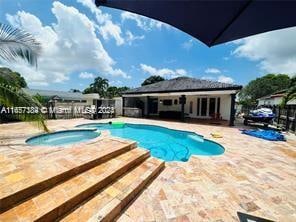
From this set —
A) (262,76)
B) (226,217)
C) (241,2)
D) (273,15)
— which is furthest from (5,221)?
(262,76)

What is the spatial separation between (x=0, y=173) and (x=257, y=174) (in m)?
6.15

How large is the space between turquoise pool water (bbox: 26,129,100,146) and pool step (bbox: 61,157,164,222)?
4766 millimetres

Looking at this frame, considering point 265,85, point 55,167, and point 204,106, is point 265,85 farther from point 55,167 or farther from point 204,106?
point 55,167

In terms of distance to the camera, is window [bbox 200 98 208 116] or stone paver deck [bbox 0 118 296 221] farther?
window [bbox 200 98 208 116]

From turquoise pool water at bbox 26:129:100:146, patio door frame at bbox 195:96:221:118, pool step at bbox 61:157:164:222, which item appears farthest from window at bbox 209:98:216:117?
pool step at bbox 61:157:164:222

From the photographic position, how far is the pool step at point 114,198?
251cm

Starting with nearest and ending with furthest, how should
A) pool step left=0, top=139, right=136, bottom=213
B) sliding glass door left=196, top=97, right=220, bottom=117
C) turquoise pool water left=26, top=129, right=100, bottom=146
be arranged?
pool step left=0, top=139, right=136, bottom=213, turquoise pool water left=26, top=129, right=100, bottom=146, sliding glass door left=196, top=97, right=220, bottom=117

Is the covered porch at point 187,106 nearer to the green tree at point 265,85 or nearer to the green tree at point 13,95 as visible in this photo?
the green tree at point 13,95

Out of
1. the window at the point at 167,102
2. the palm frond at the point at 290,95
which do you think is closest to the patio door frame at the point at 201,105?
the window at the point at 167,102

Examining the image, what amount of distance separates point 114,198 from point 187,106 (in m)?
16.6

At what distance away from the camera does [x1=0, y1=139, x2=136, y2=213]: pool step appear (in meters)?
2.49

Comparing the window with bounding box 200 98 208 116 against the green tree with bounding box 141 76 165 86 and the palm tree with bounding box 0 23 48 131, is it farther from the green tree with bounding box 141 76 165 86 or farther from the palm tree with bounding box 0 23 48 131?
the green tree with bounding box 141 76 165 86

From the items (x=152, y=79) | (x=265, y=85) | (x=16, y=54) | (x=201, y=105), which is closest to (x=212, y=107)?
(x=201, y=105)

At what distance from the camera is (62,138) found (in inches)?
335
